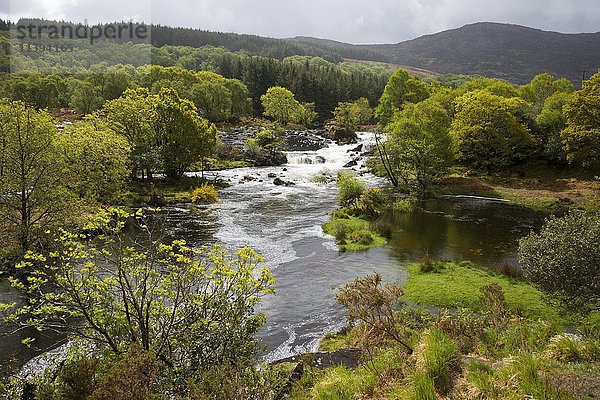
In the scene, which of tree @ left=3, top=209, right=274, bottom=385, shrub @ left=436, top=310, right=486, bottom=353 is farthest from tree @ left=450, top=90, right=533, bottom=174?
tree @ left=3, top=209, right=274, bottom=385

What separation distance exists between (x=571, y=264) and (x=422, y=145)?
95.4 feet

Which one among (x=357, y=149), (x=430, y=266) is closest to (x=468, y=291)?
(x=430, y=266)

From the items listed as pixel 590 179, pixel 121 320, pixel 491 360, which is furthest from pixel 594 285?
pixel 590 179

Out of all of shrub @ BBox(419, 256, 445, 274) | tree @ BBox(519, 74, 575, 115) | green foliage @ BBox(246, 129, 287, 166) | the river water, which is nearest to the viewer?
the river water

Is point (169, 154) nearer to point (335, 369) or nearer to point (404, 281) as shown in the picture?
point (404, 281)

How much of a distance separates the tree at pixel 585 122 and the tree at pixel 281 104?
201 feet

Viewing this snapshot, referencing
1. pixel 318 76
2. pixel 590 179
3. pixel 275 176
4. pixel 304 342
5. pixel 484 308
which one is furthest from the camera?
pixel 318 76

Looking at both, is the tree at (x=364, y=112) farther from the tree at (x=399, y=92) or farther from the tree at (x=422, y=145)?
the tree at (x=422, y=145)

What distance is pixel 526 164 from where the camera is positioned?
4984 cm

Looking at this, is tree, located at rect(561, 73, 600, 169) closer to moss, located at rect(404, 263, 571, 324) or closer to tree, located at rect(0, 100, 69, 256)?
moss, located at rect(404, 263, 571, 324)

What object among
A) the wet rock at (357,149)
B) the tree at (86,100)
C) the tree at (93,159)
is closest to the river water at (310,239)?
the tree at (93,159)

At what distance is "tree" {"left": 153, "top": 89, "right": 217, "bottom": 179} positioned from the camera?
128 ft

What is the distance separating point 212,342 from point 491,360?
6.04 metres

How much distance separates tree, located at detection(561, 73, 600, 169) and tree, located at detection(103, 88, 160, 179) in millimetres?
41536
